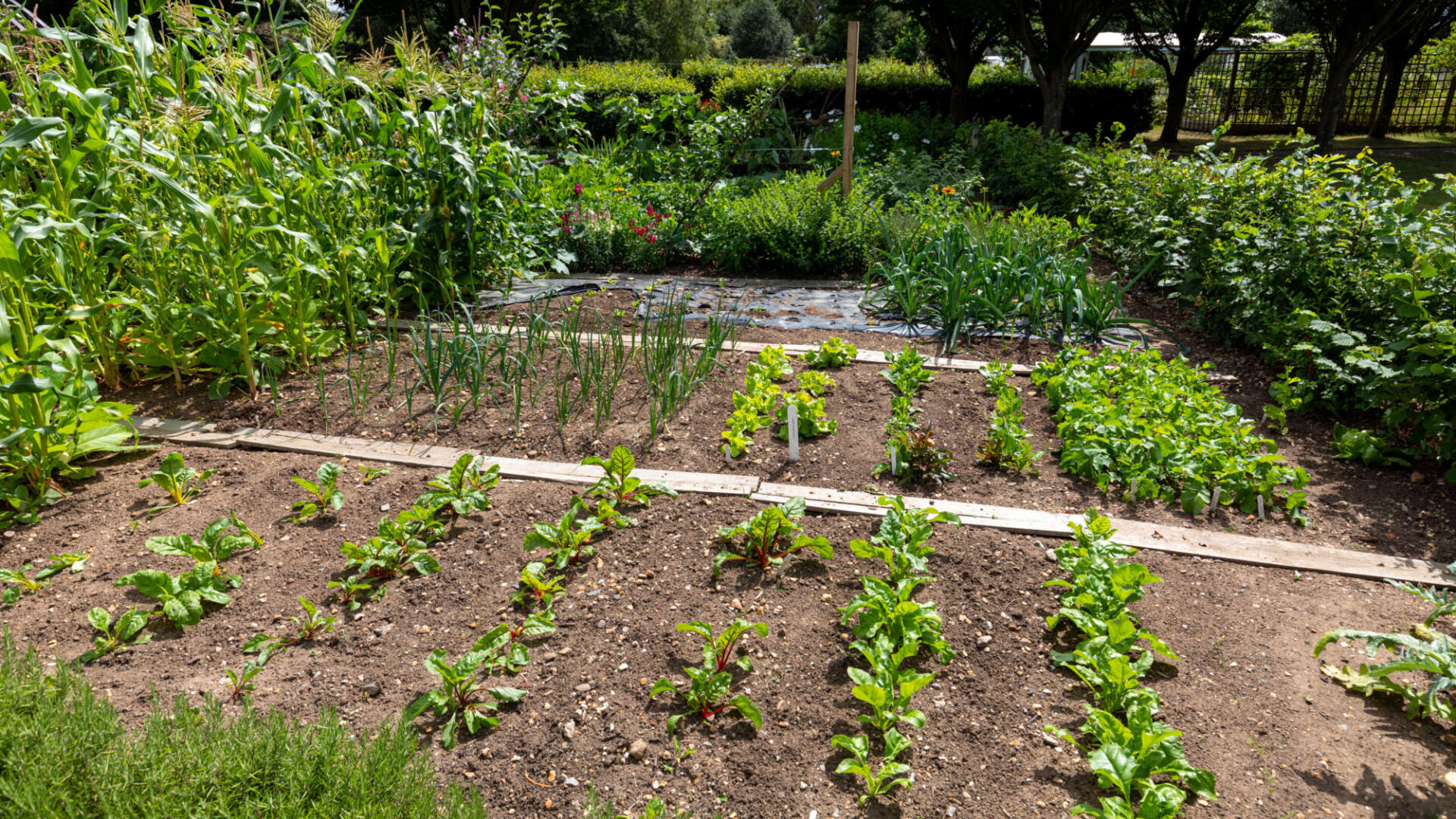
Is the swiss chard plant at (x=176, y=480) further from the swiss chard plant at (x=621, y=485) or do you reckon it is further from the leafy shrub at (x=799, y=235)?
the leafy shrub at (x=799, y=235)

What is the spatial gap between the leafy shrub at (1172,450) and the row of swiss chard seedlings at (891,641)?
87 cm

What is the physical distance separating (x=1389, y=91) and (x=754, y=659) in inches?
854

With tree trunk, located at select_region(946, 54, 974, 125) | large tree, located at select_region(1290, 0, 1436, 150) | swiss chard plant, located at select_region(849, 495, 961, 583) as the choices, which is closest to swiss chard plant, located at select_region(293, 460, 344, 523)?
swiss chard plant, located at select_region(849, 495, 961, 583)

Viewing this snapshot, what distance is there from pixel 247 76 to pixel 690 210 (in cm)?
368

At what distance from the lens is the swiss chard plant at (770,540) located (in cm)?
250

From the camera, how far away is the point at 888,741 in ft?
6.00

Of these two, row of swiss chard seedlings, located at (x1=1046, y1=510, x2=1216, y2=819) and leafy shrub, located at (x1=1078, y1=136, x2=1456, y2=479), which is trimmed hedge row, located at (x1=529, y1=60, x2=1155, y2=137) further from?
row of swiss chard seedlings, located at (x1=1046, y1=510, x2=1216, y2=819)

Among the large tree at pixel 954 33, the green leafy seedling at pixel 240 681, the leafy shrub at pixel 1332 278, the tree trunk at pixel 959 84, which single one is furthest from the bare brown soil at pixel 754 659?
the tree trunk at pixel 959 84

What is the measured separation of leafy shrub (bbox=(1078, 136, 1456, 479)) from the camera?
10.8 ft

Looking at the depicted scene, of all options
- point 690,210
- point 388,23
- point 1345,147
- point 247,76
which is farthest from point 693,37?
point 247,76

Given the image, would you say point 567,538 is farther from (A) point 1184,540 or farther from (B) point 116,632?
(A) point 1184,540

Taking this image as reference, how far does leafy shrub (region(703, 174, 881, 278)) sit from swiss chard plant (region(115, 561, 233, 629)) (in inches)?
171

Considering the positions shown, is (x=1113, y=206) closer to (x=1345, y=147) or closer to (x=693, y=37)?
(x=1345, y=147)

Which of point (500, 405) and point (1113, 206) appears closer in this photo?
point (500, 405)
